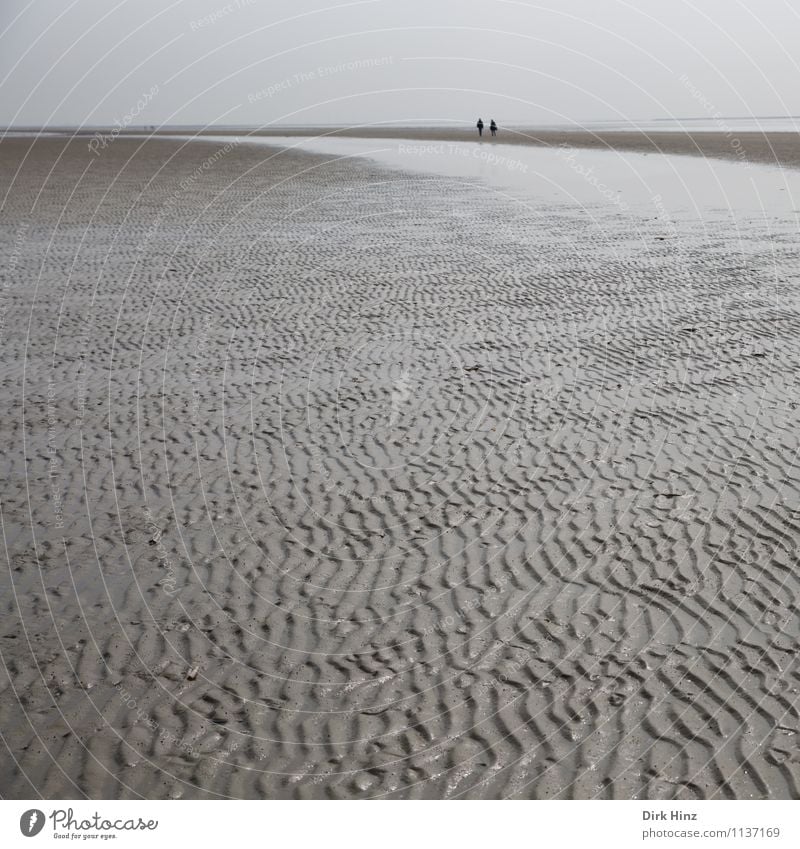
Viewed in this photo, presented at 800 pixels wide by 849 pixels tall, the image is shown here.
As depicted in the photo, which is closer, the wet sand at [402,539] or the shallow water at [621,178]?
the wet sand at [402,539]

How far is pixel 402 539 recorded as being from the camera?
34.5 ft

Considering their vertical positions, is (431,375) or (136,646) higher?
(431,375)

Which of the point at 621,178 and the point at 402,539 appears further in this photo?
the point at 621,178

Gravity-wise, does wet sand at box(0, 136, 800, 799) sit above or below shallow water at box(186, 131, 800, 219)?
below

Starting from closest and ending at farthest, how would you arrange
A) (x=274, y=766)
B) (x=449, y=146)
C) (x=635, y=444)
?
(x=274, y=766) < (x=635, y=444) < (x=449, y=146)

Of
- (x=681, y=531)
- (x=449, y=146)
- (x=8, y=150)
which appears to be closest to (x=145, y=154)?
(x=8, y=150)

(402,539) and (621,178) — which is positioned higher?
(621,178)

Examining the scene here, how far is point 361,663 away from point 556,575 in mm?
2371

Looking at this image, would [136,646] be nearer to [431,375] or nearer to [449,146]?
[431,375]

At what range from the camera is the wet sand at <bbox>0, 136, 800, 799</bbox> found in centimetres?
733

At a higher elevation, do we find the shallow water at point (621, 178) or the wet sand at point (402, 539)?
the shallow water at point (621, 178)

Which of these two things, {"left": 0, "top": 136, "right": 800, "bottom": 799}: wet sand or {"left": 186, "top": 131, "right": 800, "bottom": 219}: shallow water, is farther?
{"left": 186, "top": 131, "right": 800, "bottom": 219}: shallow water

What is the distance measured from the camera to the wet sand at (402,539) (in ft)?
24.0

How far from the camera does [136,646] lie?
8.69 m
